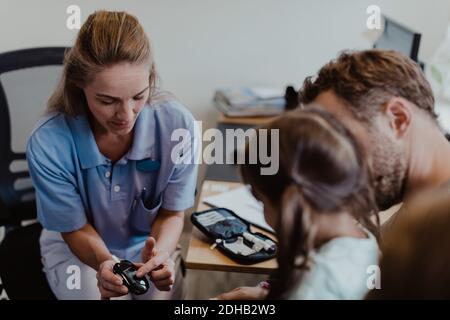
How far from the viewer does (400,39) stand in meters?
1.21

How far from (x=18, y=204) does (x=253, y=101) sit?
61cm

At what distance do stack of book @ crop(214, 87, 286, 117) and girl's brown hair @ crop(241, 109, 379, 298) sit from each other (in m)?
0.50

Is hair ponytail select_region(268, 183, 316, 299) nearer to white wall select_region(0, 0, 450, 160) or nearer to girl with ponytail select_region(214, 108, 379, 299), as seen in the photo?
girl with ponytail select_region(214, 108, 379, 299)

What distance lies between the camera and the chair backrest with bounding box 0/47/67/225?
112 cm

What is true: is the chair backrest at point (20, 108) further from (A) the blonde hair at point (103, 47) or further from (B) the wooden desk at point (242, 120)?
(B) the wooden desk at point (242, 120)

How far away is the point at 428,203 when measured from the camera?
0.66 metres

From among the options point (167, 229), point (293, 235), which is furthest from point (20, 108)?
point (293, 235)

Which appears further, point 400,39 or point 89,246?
point 400,39

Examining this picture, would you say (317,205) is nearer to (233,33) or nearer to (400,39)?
(233,33)

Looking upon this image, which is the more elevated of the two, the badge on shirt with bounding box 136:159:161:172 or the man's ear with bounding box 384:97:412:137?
the man's ear with bounding box 384:97:412:137

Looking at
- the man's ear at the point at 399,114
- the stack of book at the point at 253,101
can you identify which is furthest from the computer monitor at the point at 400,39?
the man's ear at the point at 399,114

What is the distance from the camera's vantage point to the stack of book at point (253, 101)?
1.22 m

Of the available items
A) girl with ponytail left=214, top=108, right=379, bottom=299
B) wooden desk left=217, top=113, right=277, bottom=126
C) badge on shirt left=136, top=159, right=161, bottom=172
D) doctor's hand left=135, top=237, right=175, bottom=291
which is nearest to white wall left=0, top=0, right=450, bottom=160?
wooden desk left=217, top=113, right=277, bottom=126
